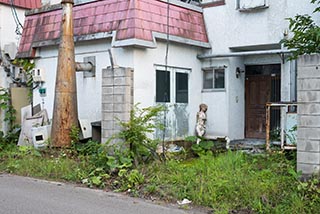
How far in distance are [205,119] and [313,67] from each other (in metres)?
5.64

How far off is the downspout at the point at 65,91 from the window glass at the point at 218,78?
4444 millimetres

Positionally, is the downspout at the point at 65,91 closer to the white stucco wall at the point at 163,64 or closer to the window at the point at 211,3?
the white stucco wall at the point at 163,64

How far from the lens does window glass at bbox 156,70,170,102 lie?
11.3m

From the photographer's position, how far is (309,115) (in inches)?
271

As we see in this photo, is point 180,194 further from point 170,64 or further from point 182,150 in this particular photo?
point 170,64

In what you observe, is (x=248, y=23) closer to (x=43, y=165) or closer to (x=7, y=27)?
(x=43, y=165)

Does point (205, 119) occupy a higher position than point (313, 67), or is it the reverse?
point (313, 67)

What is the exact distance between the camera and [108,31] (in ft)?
35.5

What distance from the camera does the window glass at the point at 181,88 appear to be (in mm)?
11952

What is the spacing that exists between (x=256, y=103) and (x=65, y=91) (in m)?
6.02

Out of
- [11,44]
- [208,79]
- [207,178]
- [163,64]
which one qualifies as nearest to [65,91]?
[163,64]

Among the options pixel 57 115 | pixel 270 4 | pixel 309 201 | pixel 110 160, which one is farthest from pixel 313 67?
pixel 57 115

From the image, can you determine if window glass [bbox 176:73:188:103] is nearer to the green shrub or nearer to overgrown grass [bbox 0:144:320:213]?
the green shrub

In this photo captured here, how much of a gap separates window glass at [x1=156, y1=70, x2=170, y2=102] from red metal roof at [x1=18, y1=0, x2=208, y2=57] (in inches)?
47.4
